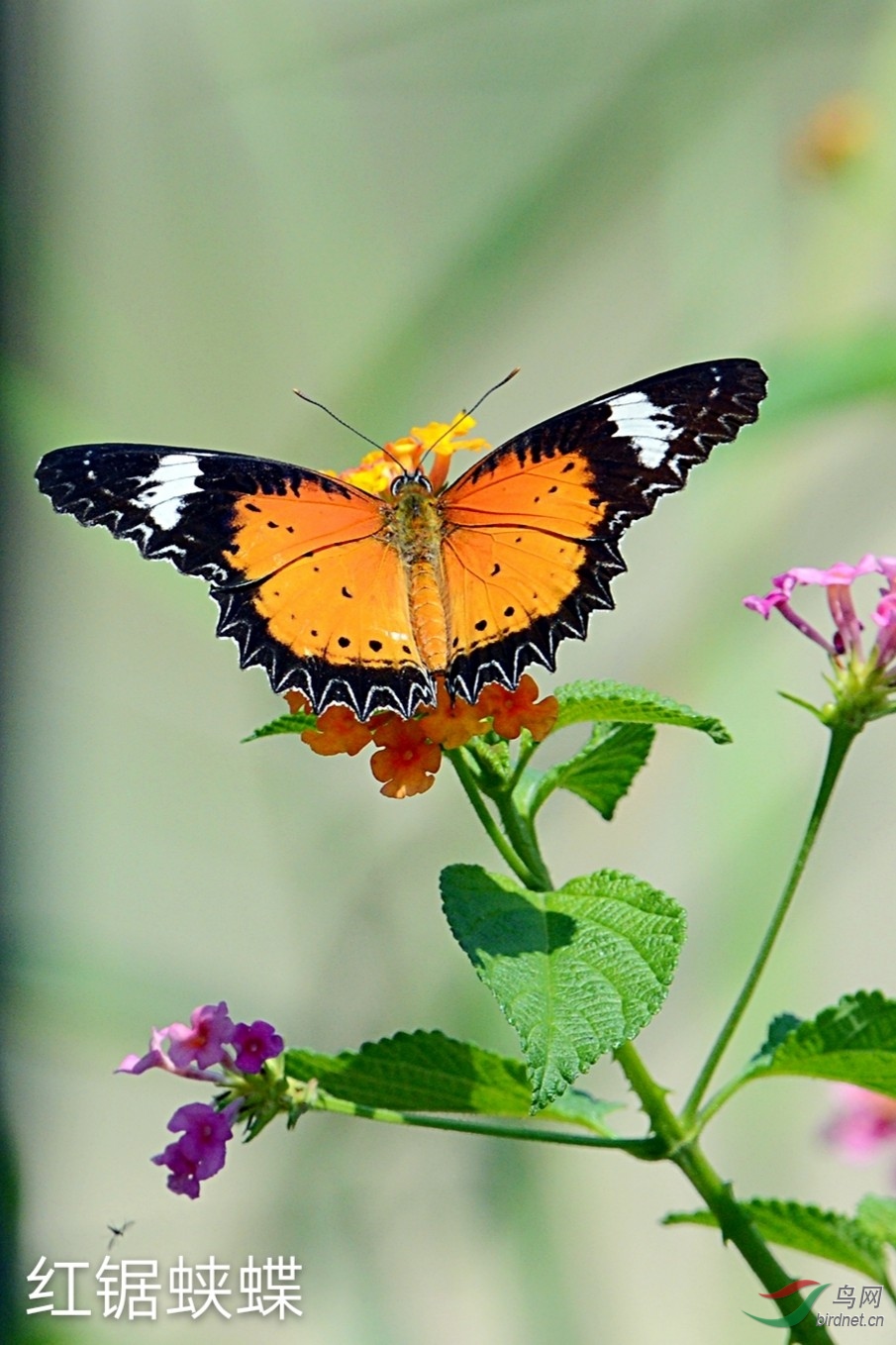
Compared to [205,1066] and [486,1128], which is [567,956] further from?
[205,1066]

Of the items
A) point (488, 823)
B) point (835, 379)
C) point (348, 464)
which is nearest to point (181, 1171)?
point (488, 823)

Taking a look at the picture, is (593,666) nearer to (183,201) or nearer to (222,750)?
(222,750)

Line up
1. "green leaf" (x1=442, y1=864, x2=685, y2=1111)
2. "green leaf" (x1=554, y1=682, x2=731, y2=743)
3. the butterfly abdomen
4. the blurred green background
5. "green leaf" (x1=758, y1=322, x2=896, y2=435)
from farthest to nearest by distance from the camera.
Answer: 1. the blurred green background
2. "green leaf" (x1=758, y1=322, x2=896, y2=435)
3. the butterfly abdomen
4. "green leaf" (x1=554, y1=682, x2=731, y2=743)
5. "green leaf" (x1=442, y1=864, x2=685, y2=1111)

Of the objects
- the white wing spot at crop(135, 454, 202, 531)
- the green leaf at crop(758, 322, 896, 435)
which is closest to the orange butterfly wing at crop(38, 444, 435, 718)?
the white wing spot at crop(135, 454, 202, 531)

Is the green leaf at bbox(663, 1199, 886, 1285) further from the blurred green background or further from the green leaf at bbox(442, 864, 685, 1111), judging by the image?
the blurred green background

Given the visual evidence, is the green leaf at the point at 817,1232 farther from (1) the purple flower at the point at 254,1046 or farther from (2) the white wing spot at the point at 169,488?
(2) the white wing spot at the point at 169,488
